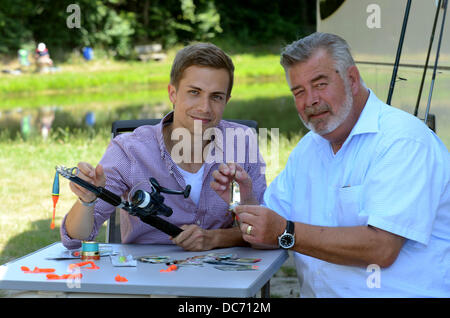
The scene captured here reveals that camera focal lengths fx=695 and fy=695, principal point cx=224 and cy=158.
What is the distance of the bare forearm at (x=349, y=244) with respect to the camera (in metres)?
2.59

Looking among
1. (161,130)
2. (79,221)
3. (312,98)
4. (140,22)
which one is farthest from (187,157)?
(140,22)

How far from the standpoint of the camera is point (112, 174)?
3.18 meters

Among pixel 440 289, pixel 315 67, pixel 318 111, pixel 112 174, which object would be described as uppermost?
pixel 315 67

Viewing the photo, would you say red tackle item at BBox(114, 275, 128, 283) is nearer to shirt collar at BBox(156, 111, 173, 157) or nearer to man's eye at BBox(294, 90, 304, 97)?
shirt collar at BBox(156, 111, 173, 157)

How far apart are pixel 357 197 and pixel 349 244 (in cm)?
23

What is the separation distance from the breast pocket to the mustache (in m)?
0.33

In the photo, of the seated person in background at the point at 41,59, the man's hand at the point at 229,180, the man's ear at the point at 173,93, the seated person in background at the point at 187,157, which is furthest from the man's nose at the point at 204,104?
the seated person in background at the point at 41,59

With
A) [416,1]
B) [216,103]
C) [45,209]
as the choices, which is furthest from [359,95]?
[45,209]

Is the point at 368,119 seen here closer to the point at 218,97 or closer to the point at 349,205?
the point at 349,205

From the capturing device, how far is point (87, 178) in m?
→ 2.77

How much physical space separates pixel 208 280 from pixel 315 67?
1.01 metres

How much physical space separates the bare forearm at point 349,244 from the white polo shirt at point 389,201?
0.15 feet

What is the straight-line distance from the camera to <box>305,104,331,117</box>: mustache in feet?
9.36
